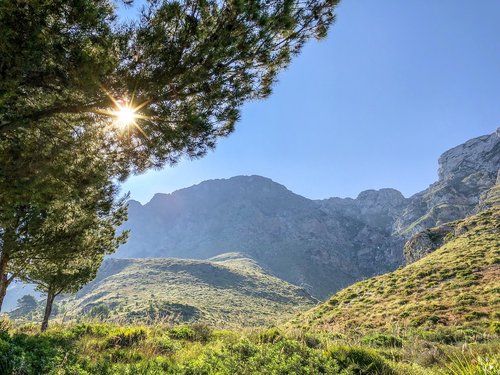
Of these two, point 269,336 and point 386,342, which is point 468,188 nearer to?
point 386,342

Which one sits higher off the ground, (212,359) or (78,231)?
(78,231)

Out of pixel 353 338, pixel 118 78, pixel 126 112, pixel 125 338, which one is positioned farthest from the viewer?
pixel 353 338

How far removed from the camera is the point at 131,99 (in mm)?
6023

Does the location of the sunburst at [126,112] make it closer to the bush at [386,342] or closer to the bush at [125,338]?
the bush at [125,338]

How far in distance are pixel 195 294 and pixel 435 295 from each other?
54.8 meters

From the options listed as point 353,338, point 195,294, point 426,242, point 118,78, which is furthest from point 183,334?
point 195,294

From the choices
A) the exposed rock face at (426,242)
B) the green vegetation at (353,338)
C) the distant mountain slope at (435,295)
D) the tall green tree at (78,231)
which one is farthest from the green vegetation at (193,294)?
the tall green tree at (78,231)

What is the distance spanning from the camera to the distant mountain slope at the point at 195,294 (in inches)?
2162

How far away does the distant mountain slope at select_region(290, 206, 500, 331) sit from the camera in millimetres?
A: 21766

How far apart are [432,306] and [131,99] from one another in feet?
85.0

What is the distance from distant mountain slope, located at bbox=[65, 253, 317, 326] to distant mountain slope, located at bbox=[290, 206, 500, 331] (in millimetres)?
21501

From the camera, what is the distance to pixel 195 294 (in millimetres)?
72250

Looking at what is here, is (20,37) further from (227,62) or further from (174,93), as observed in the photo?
(227,62)

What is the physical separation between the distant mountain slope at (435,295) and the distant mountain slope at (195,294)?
21.5 meters
